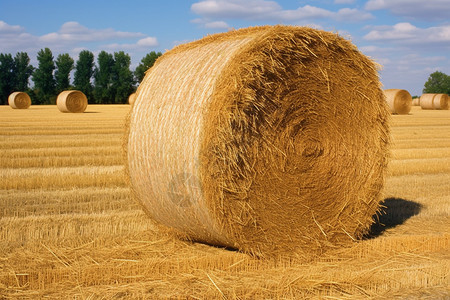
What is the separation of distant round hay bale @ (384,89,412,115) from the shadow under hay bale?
1982 centimetres

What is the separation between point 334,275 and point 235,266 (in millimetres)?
912

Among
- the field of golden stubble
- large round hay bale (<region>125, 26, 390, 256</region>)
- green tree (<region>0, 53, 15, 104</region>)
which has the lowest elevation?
the field of golden stubble

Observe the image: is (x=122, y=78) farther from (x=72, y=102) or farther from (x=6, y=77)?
A: (x=72, y=102)

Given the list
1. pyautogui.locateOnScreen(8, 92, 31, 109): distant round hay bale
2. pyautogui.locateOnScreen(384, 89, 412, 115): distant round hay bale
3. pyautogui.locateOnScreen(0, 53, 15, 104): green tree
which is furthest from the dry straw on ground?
pyautogui.locateOnScreen(0, 53, 15, 104): green tree

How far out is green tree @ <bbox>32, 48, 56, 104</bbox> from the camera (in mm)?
54544

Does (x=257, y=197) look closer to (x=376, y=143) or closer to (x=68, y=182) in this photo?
(x=376, y=143)

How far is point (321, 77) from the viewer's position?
6.05m

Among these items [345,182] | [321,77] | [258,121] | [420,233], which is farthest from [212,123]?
[420,233]

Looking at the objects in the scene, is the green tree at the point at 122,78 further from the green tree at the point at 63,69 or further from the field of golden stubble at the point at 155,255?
the field of golden stubble at the point at 155,255

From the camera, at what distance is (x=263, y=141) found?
218 inches

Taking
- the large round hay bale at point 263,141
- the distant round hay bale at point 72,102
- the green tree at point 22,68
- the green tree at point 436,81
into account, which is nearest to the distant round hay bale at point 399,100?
the distant round hay bale at point 72,102

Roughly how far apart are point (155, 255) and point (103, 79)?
2142 inches

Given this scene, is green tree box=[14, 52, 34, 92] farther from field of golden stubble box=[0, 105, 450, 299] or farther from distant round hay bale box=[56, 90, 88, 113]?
field of golden stubble box=[0, 105, 450, 299]

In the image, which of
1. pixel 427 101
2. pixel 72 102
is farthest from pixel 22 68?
pixel 427 101
